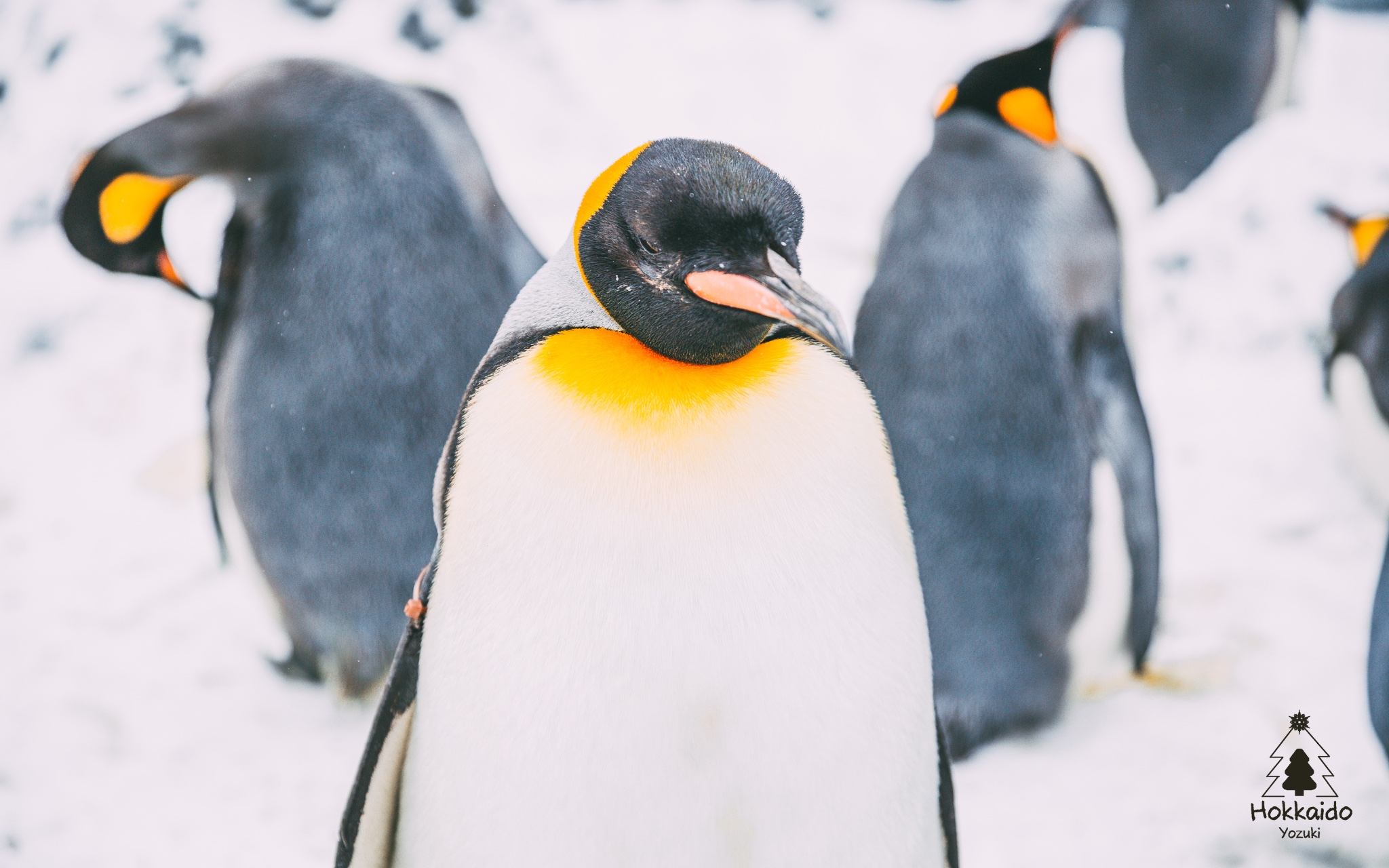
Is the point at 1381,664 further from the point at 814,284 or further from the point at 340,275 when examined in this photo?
the point at 340,275

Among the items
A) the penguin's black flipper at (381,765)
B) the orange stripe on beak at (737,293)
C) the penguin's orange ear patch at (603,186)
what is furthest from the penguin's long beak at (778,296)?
the penguin's black flipper at (381,765)

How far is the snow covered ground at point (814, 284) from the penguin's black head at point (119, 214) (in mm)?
610

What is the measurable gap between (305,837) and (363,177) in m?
0.89

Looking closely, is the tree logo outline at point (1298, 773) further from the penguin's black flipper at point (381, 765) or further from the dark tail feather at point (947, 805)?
the penguin's black flipper at point (381, 765)

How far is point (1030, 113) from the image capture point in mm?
1569

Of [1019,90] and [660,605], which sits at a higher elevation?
[1019,90]

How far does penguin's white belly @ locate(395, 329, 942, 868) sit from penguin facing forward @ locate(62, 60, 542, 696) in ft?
2.17

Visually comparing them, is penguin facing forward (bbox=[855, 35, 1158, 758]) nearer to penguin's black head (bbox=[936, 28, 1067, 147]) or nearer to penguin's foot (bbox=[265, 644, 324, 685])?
penguin's black head (bbox=[936, 28, 1067, 147])

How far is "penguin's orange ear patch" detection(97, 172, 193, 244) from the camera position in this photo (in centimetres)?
140

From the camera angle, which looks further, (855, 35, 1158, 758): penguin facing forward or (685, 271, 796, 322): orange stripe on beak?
(855, 35, 1158, 758): penguin facing forward

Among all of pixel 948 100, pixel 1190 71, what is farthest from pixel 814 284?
pixel 1190 71

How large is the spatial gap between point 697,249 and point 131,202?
113 centimetres

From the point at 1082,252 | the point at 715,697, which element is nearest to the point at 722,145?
the point at 715,697

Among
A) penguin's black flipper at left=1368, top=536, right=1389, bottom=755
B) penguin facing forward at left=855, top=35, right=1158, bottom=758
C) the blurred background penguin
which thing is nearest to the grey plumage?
penguin facing forward at left=855, top=35, right=1158, bottom=758
